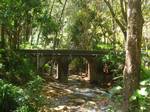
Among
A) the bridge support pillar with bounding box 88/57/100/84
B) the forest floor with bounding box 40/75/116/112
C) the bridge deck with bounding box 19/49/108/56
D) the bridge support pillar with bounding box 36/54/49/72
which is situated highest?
the bridge deck with bounding box 19/49/108/56

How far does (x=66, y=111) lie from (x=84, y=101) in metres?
3.57

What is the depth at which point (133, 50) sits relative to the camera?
300 inches

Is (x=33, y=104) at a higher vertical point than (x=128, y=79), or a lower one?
lower

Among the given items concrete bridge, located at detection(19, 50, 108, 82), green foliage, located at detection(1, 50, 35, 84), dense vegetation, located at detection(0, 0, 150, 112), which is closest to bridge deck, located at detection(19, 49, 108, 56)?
concrete bridge, located at detection(19, 50, 108, 82)

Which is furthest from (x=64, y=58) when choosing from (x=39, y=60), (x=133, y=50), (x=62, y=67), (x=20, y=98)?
(x=133, y=50)

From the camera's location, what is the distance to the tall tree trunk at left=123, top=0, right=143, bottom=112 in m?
Result: 7.54

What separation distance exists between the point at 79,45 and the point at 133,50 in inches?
1222

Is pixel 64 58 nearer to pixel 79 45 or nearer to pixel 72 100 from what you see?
pixel 79 45

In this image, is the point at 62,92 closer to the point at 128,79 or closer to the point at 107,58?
the point at 107,58

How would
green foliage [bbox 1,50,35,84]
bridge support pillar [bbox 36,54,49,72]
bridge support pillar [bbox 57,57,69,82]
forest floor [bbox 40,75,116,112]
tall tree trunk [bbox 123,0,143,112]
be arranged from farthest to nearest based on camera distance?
bridge support pillar [bbox 57,57,69,82] → bridge support pillar [bbox 36,54,49,72] → green foliage [bbox 1,50,35,84] → forest floor [bbox 40,75,116,112] → tall tree trunk [bbox 123,0,143,112]

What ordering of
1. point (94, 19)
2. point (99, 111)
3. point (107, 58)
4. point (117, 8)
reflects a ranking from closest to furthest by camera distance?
1. point (99, 111)
2. point (107, 58)
3. point (117, 8)
4. point (94, 19)

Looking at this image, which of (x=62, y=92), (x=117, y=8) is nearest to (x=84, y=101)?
(x=62, y=92)

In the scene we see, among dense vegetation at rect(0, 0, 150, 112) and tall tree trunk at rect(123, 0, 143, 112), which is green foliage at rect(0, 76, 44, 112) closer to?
dense vegetation at rect(0, 0, 150, 112)

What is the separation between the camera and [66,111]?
17.9m
